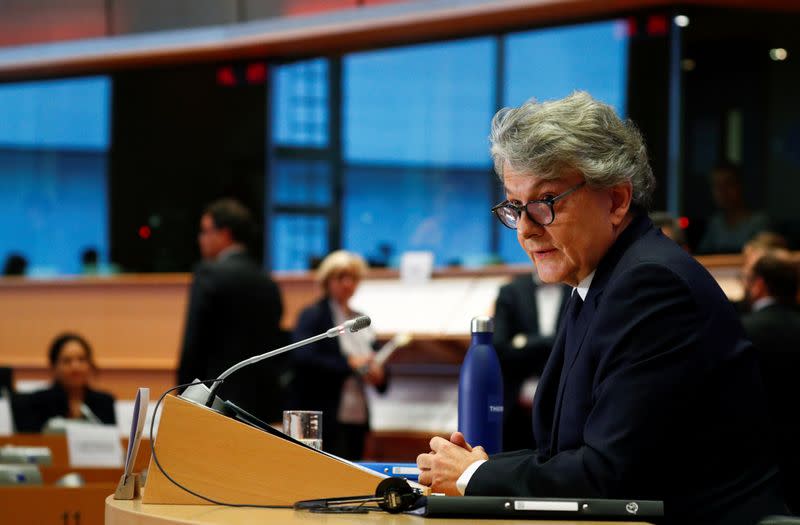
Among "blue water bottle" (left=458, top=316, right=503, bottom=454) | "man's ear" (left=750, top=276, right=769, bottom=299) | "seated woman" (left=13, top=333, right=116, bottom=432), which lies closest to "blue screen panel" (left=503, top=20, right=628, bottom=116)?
"man's ear" (left=750, top=276, right=769, bottom=299)

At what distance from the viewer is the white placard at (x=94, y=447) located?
381cm

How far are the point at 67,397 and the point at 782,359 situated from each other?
3.38 m

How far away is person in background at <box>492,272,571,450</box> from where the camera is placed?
540 cm

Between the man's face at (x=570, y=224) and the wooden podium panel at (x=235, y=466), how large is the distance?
561 millimetres

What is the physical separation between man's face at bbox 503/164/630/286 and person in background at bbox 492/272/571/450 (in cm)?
305

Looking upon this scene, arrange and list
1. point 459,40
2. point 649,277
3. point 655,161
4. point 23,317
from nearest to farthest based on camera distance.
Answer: point 649,277 → point 655,161 → point 459,40 → point 23,317

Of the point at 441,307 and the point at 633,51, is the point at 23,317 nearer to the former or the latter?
the point at 441,307

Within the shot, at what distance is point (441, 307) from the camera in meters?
6.77

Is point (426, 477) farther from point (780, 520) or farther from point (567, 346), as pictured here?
point (780, 520)

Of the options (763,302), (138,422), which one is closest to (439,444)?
(138,422)

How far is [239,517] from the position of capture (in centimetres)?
180

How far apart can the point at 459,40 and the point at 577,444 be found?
5.80m

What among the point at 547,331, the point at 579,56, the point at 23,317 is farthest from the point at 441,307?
the point at 23,317

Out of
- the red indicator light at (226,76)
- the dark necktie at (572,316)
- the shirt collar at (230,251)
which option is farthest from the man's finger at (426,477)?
the red indicator light at (226,76)
